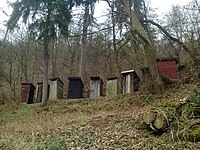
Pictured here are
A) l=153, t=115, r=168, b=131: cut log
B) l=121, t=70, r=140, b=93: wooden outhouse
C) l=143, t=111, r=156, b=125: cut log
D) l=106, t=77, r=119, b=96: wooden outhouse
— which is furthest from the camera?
l=106, t=77, r=119, b=96: wooden outhouse

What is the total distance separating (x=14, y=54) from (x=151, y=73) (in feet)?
43.1

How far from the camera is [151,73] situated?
14.2 meters

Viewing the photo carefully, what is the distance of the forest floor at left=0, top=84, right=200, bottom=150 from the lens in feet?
22.5

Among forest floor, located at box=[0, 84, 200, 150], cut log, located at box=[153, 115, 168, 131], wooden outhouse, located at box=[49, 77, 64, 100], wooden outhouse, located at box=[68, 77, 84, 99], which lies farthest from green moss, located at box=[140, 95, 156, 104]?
wooden outhouse, located at box=[49, 77, 64, 100]

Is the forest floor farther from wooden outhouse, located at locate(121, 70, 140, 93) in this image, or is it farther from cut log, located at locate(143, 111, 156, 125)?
wooden outhouse, located at locate(121, 70, 140, 93)

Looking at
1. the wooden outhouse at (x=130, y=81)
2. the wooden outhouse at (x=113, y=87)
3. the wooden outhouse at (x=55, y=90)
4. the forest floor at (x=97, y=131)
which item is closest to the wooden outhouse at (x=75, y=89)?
the wooden outhouse at (x=55, y=90)

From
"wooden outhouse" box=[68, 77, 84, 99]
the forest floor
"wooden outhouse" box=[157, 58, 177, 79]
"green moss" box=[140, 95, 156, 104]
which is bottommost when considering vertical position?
the forest floor

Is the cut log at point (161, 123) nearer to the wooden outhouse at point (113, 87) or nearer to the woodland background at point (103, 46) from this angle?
the woodland background at point (103, 46)

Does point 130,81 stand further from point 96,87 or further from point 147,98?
point 147,98

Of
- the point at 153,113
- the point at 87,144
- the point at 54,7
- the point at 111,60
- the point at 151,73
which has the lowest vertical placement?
the point at 87,144

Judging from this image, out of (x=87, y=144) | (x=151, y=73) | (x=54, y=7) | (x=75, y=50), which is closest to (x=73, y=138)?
(x=87, y=144)

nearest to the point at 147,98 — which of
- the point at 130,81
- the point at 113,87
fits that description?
the point at 130,81

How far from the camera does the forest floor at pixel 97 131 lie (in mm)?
6847

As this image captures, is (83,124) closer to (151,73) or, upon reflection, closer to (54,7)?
(151,73)
